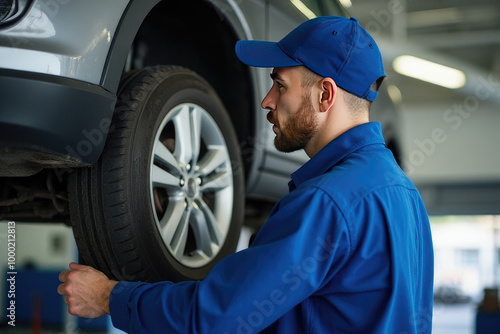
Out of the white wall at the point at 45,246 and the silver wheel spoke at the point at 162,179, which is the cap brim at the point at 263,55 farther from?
the white wall at the point at 45,246

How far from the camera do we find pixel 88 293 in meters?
1.08

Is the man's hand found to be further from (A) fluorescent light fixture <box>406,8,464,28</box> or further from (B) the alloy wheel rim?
(A) fluorescent light fixture <box>406,8,464,28</box>

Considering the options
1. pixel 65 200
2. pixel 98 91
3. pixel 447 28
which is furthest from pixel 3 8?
pixel 447 28

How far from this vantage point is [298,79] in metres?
1.14

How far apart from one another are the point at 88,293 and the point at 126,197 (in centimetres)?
25

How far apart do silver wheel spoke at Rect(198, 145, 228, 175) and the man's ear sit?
0.56m

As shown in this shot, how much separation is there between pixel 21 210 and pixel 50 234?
813 cm

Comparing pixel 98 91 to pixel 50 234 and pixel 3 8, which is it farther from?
pixel 50 234

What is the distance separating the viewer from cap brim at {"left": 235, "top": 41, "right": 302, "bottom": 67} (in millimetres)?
1145

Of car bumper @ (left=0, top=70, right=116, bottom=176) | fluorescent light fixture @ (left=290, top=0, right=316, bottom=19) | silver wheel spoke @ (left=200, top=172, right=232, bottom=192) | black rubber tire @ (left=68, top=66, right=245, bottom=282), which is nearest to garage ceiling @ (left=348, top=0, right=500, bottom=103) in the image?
fluorescent light fixture @ (left=290, top=0, right=316, bottom=19)

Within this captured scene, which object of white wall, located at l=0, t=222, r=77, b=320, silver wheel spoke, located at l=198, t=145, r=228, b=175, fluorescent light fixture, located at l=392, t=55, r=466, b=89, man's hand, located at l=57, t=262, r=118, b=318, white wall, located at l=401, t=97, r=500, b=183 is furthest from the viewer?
white wall, located at l=401, t=97, r=500, b=183

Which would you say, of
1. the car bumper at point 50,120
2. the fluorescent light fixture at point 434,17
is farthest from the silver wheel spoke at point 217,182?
the fluorescent light fixture at point 434,17

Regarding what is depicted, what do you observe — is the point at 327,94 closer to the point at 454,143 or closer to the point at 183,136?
the point at 183,136

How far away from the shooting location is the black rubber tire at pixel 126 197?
1.26 metres
